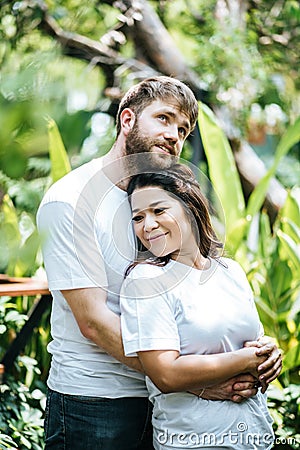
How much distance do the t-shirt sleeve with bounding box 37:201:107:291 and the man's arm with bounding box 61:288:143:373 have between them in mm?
27

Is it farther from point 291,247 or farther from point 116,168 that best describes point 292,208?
point 116,168

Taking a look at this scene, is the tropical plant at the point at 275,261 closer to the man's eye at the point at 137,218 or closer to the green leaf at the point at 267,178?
the green leaf at the point at 267,178

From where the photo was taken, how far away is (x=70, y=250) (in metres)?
1.53

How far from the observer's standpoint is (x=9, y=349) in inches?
A: 106

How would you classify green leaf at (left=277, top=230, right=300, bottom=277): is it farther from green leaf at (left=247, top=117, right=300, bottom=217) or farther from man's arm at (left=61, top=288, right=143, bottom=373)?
man's arm at (left=61, top=288, right=143, bottom=373)

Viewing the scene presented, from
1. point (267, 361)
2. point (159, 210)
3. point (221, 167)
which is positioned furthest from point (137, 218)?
point (221, 167)

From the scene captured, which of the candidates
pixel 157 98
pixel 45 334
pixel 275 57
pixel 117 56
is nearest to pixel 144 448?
pixel 157 98

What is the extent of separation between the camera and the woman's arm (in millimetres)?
1383

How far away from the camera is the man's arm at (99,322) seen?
4.80ft

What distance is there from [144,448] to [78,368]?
0.28 metres

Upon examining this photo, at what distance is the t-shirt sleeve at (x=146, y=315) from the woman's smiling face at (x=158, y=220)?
0.06 m

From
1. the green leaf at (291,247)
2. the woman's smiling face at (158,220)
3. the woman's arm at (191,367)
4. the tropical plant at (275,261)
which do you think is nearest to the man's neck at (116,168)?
the woman's smiling face at (158,220)

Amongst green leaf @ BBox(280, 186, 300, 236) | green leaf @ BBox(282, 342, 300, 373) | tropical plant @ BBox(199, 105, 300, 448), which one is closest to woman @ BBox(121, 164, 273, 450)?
tropical plant @ BBox(199, 105, 300, 448)

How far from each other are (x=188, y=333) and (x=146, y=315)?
100mm
